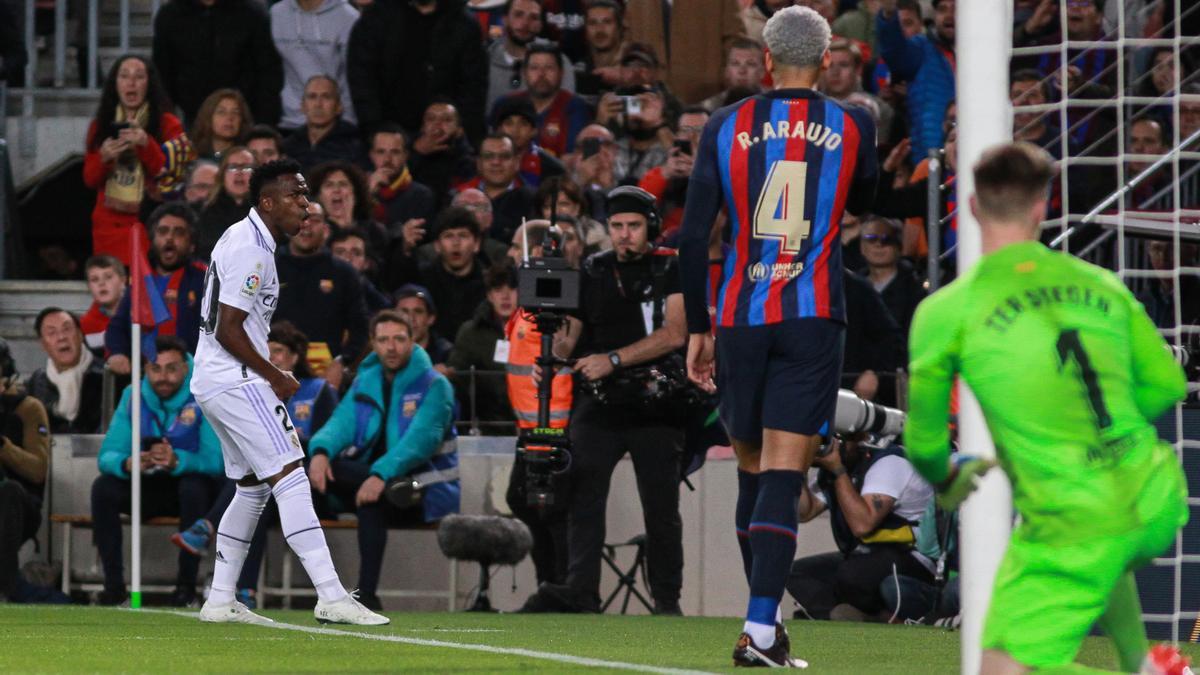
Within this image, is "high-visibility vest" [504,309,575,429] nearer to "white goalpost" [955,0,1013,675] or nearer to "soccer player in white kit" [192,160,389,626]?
"soccer player in white kit" [192,160,389,626]

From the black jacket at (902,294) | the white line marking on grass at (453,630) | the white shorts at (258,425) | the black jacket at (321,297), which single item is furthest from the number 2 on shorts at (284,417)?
the black jacket at (902,294)

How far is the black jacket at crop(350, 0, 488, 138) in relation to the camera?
14.9 m

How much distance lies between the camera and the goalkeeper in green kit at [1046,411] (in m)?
4.36

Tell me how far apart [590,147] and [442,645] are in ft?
22.7

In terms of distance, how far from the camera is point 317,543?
873 cm

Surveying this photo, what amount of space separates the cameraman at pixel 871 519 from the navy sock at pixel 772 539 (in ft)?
11.9

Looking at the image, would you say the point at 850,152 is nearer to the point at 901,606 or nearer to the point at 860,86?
the point at 901,606

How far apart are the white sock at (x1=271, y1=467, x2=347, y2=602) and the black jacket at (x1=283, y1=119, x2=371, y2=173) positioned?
19.7 feet

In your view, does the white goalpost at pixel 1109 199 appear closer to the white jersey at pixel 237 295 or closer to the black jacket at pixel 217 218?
the white jersey at pixel 237 295

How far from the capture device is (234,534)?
9031mm

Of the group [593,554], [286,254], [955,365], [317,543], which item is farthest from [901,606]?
[955,365]

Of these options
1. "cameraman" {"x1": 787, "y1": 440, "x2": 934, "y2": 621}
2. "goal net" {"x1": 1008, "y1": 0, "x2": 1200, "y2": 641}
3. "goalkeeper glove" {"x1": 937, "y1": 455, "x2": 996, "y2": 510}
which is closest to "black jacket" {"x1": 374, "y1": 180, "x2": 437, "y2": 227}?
"goal net" {"x1": 1008, "y1": 0, "x2": 1200, "y2": 641}

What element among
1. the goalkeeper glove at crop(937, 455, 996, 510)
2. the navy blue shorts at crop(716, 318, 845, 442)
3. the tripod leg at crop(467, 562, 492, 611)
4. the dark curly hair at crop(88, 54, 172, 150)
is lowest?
the tripod leg at crop(467, 562, 492, 611)

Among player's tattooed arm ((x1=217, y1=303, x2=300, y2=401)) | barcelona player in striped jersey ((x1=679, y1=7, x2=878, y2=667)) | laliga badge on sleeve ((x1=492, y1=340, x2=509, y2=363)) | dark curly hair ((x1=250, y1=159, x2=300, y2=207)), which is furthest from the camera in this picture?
laliga badge on sleeve ((x1=492, y1=340, x2=509, y2=363))
